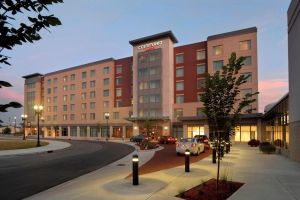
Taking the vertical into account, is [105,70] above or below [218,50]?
below

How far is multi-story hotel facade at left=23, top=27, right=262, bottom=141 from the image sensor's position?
55.5 m

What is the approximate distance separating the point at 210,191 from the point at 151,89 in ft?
182

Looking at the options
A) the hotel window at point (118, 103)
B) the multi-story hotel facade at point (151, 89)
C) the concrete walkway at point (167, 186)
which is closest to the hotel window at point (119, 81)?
the multi-story hotel facade at point (151, 89)

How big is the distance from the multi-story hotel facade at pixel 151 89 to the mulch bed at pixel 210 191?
37.9 metres

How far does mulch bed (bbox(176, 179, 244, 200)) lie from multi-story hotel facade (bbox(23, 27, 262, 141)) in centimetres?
3790

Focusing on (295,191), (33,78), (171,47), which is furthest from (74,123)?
(295,191)

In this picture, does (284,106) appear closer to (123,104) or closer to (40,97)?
(123,104)

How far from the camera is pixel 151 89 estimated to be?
65812mm

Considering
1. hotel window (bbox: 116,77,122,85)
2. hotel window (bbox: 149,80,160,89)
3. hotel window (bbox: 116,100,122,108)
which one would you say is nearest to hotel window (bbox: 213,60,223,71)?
hotel window (bbox: 149,80,160,89)

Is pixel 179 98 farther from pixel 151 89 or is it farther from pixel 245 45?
pixel 245 45

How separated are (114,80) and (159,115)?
18.7m

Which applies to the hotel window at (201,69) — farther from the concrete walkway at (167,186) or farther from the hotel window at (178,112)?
the concrete walkway at (167,186)

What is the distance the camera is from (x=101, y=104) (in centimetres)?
7794

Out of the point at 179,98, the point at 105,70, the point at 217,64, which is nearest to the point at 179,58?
the point at 179,98
